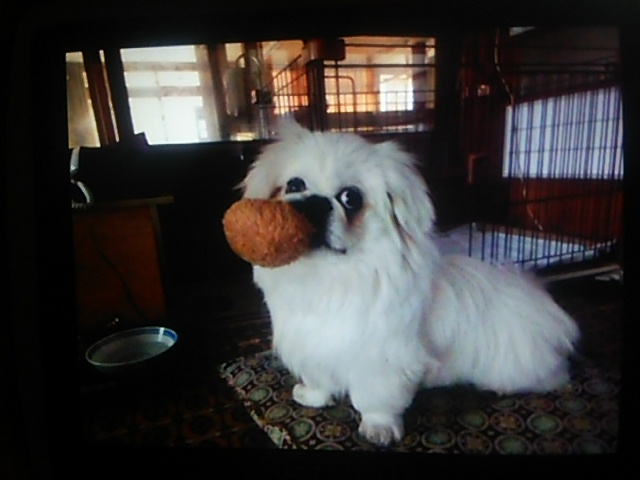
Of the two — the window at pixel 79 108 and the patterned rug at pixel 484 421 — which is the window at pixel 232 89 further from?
the patterned rug at pixel 484 421

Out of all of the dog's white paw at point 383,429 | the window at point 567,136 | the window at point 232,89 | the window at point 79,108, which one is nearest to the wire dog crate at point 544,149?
the window at point 567,136

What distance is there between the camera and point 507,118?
0.91 metres

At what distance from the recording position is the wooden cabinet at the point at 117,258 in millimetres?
991

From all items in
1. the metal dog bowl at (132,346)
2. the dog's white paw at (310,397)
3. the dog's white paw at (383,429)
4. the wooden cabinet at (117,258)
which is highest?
the wooden cabinet at (117,258)

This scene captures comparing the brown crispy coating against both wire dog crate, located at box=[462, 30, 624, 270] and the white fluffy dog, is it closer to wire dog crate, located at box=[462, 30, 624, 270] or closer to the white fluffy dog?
the white fluffy dog

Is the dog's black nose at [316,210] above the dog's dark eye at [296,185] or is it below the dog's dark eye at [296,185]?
below

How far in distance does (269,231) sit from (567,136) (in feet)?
2.02

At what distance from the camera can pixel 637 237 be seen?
90 centimetres

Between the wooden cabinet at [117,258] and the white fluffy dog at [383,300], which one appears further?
the wooden cabinet at [117,258]

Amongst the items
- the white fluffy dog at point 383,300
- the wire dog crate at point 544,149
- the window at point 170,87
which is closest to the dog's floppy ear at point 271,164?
the white fluffy dog at point 383,300

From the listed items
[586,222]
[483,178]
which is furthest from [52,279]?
[586,222]

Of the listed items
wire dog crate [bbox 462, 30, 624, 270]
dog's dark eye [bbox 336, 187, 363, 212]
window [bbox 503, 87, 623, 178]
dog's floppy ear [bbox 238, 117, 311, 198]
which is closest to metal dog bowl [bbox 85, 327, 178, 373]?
dog's floppy ear [bbox 238, 117, 311, 198]

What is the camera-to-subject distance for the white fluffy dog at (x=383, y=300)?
879 millimetres

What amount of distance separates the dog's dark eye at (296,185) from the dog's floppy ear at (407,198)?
0.16m
